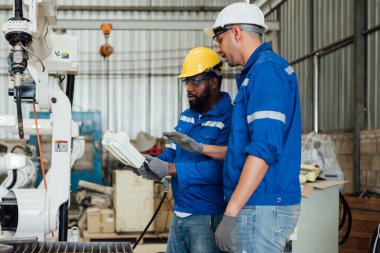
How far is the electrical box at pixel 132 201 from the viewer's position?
5.43 metres

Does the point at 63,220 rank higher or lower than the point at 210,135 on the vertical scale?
lower

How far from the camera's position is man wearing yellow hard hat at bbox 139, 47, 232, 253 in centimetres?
225

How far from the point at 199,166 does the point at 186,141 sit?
144 millimetres

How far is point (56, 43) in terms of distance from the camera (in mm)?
2506

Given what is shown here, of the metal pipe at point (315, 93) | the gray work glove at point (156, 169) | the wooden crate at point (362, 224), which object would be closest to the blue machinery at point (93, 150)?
the metal pipe at point (315, 93)

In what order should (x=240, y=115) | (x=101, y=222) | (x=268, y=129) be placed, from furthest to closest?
1. (x=101, y=222)
2. (x=240, y=115)
3. (x=268, y=129)

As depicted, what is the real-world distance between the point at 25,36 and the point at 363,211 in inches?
126

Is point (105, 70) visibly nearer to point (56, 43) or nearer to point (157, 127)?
point (157, 127)

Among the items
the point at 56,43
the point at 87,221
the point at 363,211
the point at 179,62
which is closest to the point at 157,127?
the point at 179,62

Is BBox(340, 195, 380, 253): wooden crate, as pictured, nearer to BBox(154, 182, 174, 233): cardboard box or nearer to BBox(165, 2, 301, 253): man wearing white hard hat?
BBox(154, 182, 174, 233): cardboard box

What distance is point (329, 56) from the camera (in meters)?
6.67

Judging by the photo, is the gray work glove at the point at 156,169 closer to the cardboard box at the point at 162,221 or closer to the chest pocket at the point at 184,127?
the chest pocket at the point at 184,127

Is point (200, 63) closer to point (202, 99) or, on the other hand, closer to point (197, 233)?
point (202, 99)

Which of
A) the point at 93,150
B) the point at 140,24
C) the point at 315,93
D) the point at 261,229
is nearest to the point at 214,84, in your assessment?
the point at 261,229
